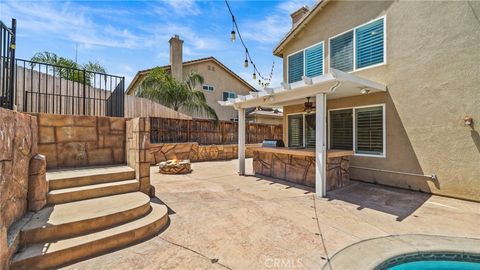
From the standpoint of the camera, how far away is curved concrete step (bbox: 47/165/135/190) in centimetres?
458

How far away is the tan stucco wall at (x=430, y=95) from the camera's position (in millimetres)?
5785

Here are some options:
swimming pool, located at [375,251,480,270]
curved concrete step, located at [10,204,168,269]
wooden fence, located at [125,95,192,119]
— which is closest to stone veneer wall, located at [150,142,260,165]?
wooden fence, located at [125,95,192,119]

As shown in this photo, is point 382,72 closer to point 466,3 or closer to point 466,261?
point 466,3

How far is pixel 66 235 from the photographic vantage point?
3416 mm

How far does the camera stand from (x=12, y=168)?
3250 mm

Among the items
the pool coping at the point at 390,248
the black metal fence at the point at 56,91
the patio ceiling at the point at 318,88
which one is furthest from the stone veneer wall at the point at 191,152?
the pool coping at the point at 390,248

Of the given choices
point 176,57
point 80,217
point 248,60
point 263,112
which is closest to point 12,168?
point 80,217

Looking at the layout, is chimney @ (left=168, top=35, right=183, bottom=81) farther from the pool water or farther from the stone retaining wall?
the pool water

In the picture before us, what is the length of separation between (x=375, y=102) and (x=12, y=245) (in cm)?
902

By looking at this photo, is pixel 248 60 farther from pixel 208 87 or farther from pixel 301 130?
pixel 208 87

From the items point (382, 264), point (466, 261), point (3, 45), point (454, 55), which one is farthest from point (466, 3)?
point (3, 45)

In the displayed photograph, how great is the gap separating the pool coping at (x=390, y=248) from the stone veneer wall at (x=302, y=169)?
10.2 feet

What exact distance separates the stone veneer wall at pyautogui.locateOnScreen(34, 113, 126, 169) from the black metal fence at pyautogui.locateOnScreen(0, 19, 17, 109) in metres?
1.68

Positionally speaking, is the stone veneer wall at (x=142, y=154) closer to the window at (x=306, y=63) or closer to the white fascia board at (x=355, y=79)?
the white fascia board at (x=355, y=79)
